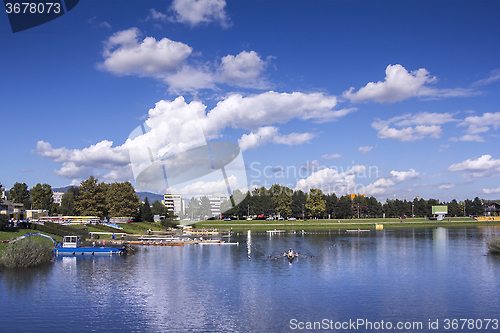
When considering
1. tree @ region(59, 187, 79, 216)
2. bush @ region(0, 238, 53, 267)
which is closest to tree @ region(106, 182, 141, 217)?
tree @ region(59, 187, 79, 216)

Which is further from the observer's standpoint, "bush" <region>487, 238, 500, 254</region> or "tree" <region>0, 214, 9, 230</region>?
"tree" <region>0, 214, 9, 230</region>

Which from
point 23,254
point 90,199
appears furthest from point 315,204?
point 23,254

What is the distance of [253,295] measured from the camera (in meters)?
42.1

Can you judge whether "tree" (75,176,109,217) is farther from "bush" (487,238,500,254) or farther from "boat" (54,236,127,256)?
"bush" (487,238,500,254)

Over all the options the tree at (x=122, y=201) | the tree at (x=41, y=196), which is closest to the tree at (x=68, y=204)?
the tree at (x=41, y=196)

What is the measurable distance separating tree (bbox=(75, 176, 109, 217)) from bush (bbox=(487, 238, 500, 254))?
387 feet

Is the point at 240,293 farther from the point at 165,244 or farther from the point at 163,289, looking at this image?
the point at 165,244

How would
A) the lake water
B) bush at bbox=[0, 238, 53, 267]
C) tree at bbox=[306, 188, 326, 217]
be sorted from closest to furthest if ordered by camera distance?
the lake water
bush at bbox=[0, 238, 53, 267]
tree at bbox=[306, 188, 326, 217]

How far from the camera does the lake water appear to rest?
1283 inches

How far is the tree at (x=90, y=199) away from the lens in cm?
13250

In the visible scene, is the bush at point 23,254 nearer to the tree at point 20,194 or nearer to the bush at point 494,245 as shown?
the bush at point 494,245

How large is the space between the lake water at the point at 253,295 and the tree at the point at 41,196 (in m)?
115

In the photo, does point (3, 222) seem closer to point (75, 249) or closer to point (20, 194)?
point (75, 249)

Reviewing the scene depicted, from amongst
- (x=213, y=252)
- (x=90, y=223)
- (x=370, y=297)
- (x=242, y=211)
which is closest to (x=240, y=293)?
(x=370, y=297)
